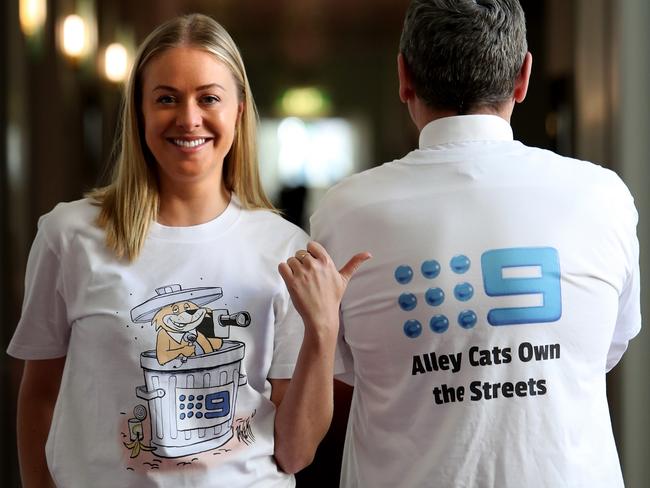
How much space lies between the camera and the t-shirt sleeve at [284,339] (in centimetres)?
170

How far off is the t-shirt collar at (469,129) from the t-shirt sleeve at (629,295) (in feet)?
0.81

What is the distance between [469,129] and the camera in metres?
1.56

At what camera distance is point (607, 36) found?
3568 mm

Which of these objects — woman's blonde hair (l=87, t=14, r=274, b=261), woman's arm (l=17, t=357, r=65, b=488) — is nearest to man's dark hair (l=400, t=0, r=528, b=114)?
woman's blonde hair (l=87, t=14, r=274, b=261)

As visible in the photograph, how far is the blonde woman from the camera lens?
1.60 m

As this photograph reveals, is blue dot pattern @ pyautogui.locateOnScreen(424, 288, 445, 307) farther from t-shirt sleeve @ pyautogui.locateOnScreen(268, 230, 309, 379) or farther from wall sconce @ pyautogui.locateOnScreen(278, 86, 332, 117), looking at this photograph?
wall sconce @ pyautogui.locateOnScreen(278, 86, 332, 117)

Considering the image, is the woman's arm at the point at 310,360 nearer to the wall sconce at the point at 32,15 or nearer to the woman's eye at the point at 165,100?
the woman's eye at the point at 165,100

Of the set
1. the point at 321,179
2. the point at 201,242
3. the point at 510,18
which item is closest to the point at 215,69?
the point at 201,242

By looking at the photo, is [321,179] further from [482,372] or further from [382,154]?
[482,372]

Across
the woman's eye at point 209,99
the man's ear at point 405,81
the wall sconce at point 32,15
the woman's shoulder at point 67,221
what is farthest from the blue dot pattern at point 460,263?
the wall sconce at point 32,15

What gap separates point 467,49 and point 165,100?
556mm

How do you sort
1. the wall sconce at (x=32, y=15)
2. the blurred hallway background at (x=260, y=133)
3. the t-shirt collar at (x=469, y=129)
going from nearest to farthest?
the t-shirt collar at (x=469, y=129)
the blurred hallway background at (x=260, y=133)
the wall sconce at (x=32, y=15)

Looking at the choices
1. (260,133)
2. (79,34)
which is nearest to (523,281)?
(260,133)

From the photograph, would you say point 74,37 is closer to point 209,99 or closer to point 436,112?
point 209,99
